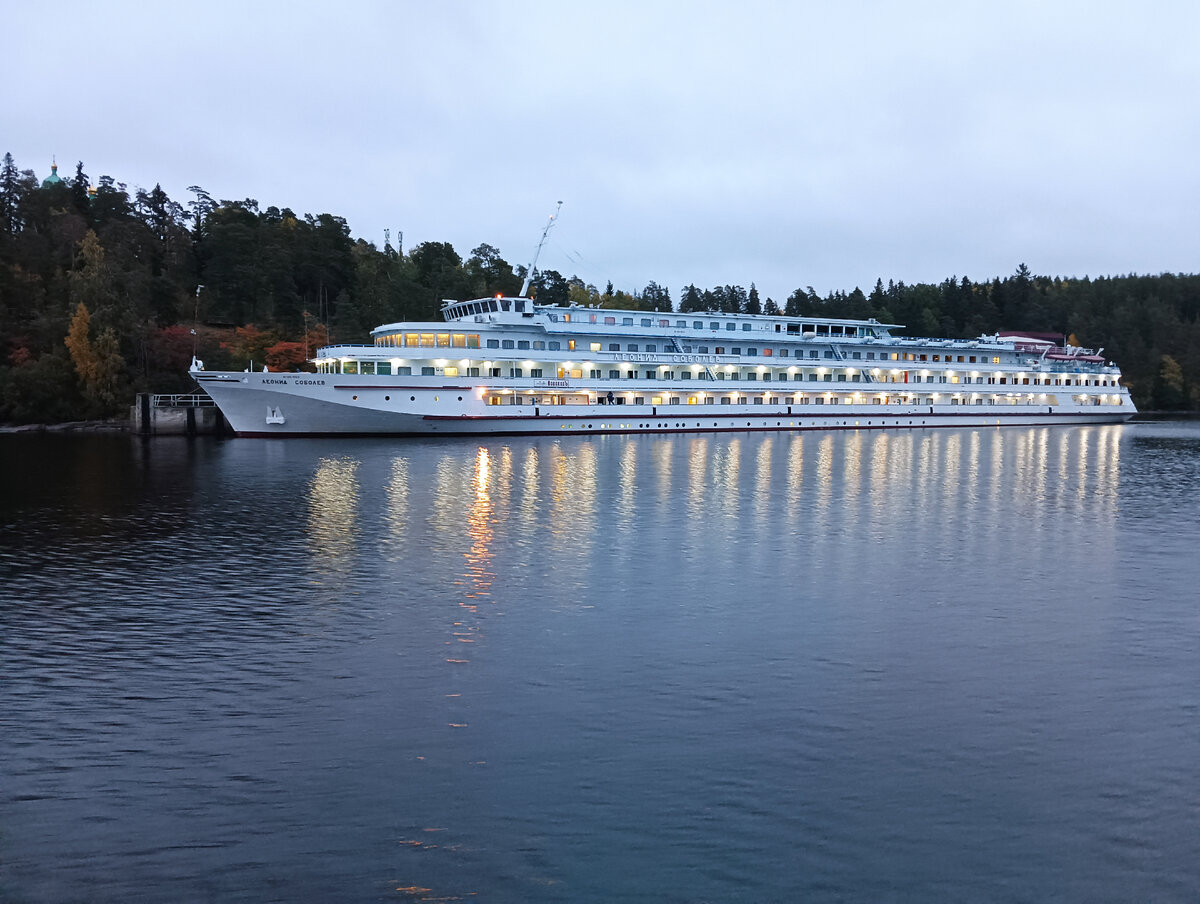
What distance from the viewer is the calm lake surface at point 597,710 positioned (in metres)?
9.12

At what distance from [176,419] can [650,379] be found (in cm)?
4654

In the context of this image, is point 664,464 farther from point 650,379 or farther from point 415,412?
point 650,379

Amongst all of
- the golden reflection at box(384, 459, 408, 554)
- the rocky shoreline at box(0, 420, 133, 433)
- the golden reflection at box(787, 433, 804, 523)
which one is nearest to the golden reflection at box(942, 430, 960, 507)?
the golden reflection at box(787, 433, 804, 523)

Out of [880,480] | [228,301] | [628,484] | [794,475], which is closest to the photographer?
[628,484]

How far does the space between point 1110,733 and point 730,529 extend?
54.2 feet

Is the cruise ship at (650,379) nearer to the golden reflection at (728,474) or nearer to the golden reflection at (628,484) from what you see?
the golden reflection at (628,484)

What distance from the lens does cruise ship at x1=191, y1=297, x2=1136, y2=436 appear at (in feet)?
223

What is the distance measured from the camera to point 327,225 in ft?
467

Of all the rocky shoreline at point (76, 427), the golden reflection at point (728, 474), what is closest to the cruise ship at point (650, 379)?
the golden reflection at point (728, 474)

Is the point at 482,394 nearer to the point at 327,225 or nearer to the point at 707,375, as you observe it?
the point at 707,375

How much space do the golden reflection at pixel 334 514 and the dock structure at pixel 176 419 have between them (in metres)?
44.0

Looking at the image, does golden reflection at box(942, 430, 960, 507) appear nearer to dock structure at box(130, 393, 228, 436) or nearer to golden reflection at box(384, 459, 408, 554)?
golden reflection at box(384, 459, 408, 554)

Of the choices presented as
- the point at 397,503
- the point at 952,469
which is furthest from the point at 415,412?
the point at 952,469

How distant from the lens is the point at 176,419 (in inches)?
3339
